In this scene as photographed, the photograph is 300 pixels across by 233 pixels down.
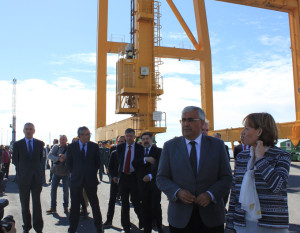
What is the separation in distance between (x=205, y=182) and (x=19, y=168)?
141 inches

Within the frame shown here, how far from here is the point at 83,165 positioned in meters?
5.09

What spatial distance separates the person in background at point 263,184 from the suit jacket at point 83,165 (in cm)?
300

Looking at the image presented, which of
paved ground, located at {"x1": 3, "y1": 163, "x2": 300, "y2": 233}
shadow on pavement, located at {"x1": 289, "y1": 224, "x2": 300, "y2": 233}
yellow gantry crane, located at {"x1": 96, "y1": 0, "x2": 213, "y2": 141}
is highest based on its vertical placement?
yellow gantry crane, located at {"x1": 96, "y1": 0, "x2": 213, "y2": 141}

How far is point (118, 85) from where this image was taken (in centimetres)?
1858

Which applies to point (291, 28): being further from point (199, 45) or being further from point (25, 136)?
point (25, 136)

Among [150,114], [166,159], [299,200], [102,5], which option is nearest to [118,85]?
[150,114]

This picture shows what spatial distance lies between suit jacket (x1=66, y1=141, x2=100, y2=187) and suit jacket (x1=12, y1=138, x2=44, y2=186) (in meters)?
0.53

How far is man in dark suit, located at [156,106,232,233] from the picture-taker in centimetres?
269

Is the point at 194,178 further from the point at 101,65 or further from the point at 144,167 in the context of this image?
the point at 101,65

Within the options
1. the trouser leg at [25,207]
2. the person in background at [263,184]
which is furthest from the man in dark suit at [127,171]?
the person in background at [263,184]

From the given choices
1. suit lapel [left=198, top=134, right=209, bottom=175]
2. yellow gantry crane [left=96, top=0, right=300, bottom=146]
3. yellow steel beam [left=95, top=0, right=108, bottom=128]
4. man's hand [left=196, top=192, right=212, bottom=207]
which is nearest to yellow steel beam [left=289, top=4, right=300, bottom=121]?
yellow gantry crane [left=96, top=0, right=300, bottom=146]

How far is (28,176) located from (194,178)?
11.1 feet

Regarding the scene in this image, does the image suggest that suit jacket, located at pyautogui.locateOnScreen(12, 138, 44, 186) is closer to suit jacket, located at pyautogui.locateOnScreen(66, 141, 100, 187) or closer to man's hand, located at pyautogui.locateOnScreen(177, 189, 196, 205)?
suit jacket, located at pyautogui.locateOnScreen(66, 141, 100, 187)

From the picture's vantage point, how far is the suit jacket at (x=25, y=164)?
510 cm
